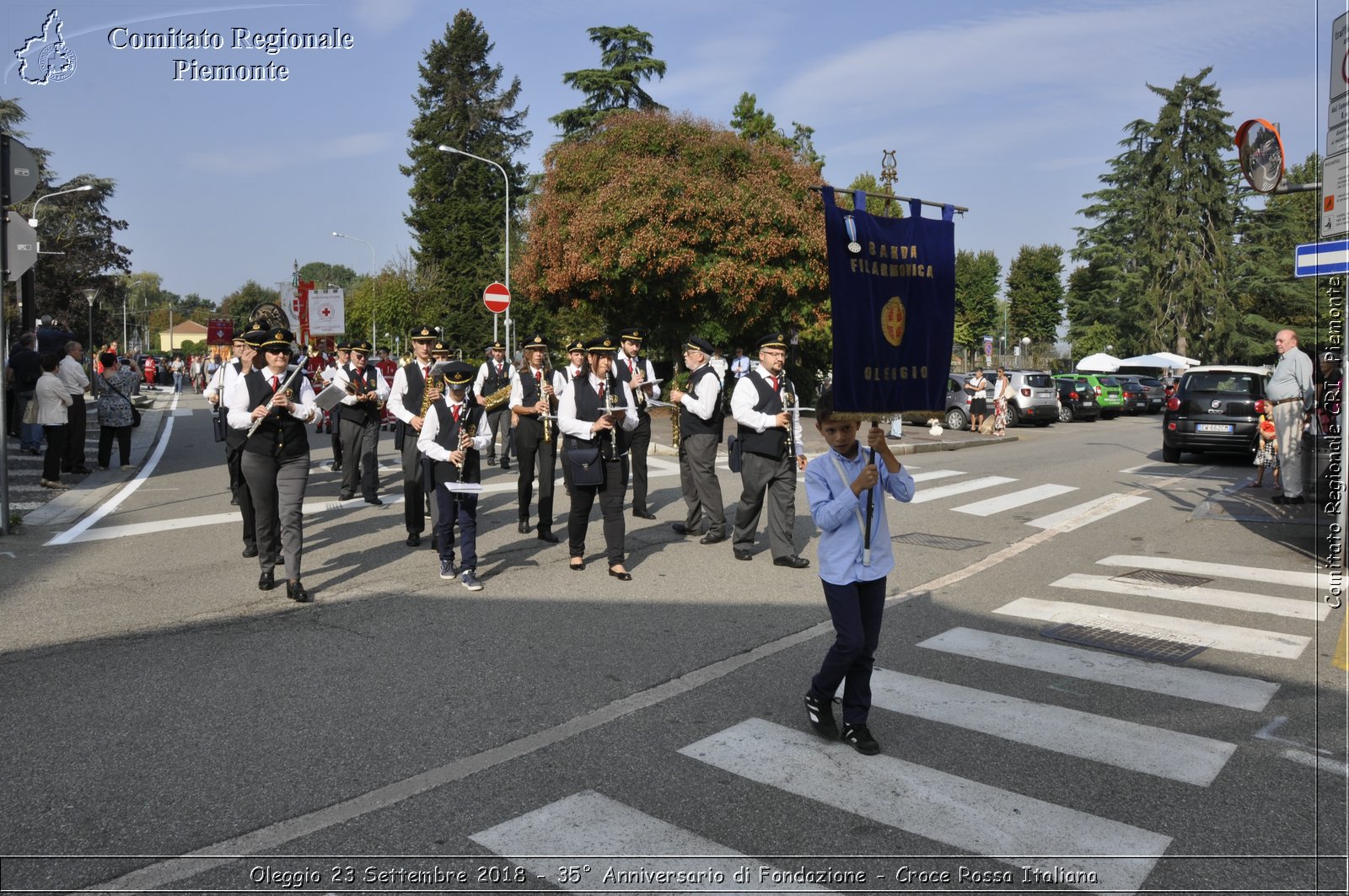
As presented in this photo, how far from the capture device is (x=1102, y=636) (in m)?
6.79

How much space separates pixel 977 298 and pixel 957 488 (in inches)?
2576

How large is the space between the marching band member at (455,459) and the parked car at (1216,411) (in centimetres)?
1467

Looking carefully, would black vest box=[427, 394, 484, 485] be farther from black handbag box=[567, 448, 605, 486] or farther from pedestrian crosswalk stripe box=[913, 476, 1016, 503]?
pedestrian crosswalk stripe box=[913, 476, 1016, 503]

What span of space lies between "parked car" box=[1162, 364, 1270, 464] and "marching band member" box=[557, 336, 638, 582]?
13.7 metres

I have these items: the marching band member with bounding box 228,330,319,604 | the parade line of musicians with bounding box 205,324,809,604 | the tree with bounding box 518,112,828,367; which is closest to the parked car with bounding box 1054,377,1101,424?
the tree with bounding box 518,112,828,367

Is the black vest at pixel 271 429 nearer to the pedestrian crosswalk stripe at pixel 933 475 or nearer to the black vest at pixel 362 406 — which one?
the black vest at pixel 362 406

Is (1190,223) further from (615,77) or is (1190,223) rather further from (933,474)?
(933,474)

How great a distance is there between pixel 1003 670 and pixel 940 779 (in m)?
1.77

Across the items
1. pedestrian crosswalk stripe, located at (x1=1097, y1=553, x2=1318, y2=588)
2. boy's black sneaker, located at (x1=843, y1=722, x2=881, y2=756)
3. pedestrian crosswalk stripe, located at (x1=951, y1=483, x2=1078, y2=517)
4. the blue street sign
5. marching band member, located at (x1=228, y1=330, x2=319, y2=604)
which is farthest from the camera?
pedestrian crosswalk stripe, located at (x1=951, y1=483, x2=1078, y2=517)

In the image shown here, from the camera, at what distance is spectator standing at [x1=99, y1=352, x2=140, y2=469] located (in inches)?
593

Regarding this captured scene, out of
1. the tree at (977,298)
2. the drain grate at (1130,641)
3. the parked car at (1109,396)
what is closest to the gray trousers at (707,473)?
the drain grate at (1130,641)

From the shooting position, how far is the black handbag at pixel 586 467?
8.43m

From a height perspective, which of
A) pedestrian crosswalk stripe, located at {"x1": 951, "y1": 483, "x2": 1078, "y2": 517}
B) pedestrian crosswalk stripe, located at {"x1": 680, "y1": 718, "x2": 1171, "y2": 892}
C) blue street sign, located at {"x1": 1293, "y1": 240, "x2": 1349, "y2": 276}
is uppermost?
blue street sign, located at {"x1": 1293, "y1": 240, "x2": 1349, "y2": 276}

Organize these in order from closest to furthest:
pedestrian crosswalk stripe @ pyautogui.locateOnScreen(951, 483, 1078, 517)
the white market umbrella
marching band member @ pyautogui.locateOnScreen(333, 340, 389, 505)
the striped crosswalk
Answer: the striped crosswalk < marching band member @ pyautogui.locateOnScreen(333, 340, 389, 505) < pedestrian crosswalk stripe @ pyautogui.locateOnScreen(951, 483, 1078, 517) < the white market umbrella
